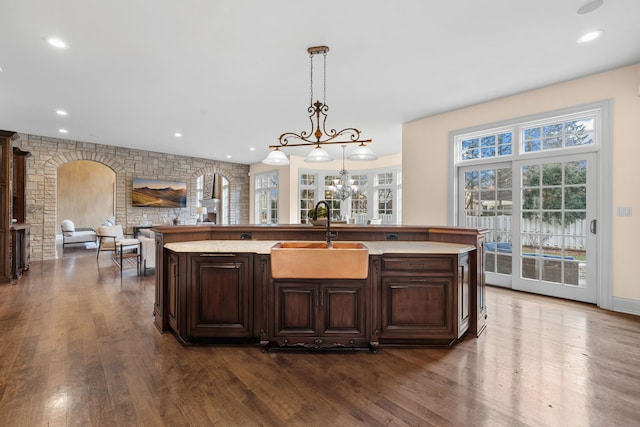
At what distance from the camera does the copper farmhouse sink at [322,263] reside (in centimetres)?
224

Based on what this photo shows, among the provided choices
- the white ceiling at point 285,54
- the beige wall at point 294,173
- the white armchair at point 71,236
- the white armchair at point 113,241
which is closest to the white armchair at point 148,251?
the white armchair at point 113,241

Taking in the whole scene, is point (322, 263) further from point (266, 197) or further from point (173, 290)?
point (266, 197)

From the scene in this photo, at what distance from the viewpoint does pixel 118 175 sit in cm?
746

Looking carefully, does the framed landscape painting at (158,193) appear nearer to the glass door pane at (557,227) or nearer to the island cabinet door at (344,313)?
the island cabinet door at (344,313)

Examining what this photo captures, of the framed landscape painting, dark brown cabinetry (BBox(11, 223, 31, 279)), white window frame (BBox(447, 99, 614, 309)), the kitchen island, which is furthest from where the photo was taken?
the framed landscape painting

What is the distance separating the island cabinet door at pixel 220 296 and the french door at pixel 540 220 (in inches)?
146

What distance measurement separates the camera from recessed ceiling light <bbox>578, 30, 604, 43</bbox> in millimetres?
2643

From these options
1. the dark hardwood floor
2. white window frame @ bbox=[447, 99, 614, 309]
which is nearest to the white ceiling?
white window frame @ bbox=[447, 99, 614, 309]

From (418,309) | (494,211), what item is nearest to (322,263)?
(418,309)

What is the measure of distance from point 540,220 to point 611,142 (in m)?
1.14

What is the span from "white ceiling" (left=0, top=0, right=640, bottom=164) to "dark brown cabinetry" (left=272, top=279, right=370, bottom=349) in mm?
2199

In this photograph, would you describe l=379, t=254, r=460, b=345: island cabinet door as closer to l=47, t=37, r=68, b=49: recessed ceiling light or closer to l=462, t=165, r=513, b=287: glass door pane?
l=462, t=165, r=513, b=287: glass door pane

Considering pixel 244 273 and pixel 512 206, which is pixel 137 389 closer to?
pixel 244 273

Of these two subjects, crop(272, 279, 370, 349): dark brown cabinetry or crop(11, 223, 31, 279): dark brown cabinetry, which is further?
crop(11, 223, 31, 279): dark brown cabinetry
